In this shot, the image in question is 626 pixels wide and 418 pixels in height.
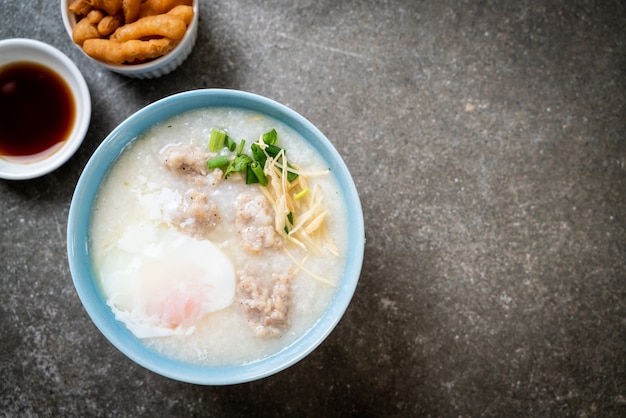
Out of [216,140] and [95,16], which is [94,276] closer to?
[216,140]

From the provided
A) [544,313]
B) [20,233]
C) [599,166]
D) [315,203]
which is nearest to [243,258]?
[315,203]

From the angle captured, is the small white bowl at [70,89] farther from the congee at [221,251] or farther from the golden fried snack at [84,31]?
the congee at [221,251]

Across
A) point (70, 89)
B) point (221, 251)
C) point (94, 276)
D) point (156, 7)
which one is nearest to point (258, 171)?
point (221, 251)

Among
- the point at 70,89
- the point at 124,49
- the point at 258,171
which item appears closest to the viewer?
the point at 258,171

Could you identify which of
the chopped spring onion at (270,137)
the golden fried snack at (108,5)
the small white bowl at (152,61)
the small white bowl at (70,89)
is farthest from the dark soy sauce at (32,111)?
the chopped spring onion at (270,137)

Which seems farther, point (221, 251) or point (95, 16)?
point (95, 16)

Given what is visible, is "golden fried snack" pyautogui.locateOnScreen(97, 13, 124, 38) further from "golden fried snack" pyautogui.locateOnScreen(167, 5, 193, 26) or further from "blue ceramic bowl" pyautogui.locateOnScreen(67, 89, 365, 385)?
"blue ceramic bowl" pyautogui.locateOnScreen(67, 89, 365, 385)

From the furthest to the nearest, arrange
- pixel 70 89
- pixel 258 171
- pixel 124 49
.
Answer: pixel 70 89, pixel 124 49, pixel 258 171
